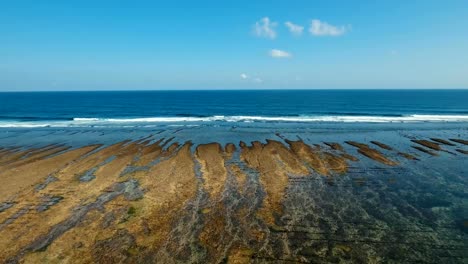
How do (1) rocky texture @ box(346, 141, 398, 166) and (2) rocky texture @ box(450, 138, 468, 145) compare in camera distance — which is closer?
(1) rocky texture @ box(346, 141, 398, 166)

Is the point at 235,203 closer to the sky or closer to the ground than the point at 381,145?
closer to the ground

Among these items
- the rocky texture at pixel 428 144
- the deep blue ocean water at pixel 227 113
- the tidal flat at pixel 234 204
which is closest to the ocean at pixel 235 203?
the tidal flat at pixel 234 204

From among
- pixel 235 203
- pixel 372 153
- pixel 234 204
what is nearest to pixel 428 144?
pixel 372 153

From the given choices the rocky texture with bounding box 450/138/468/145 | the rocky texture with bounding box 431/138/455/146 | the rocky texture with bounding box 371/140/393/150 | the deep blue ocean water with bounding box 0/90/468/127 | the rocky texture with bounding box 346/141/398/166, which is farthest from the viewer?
the deep blue ocean water with bounding box 0/90/468/127

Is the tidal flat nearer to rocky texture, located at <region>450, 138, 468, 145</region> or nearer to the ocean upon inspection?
the ocean

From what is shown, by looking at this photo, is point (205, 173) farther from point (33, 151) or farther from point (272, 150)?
point (33, 151)

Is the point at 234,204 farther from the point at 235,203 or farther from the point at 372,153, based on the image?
the point at 372,153

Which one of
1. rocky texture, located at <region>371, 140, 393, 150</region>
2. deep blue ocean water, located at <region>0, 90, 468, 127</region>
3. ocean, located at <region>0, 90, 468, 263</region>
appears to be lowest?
ocean, located at <region>0, 90, 468, 263</region>

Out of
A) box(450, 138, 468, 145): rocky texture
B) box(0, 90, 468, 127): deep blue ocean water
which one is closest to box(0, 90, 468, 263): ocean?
box(450, 138, 468, 145): rocky texture

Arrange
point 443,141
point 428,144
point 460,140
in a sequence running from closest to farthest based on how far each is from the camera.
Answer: point 428,144
point 443,141
point 460,140
